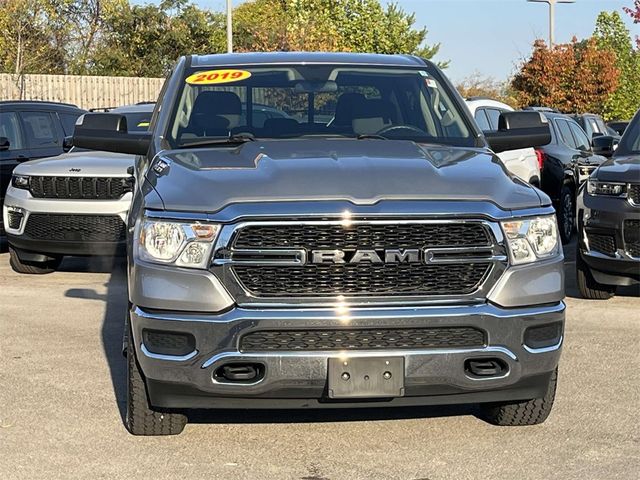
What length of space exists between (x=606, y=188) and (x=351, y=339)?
5.63 meters

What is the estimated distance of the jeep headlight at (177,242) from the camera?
524 centimetres

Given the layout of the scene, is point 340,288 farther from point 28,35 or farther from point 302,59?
point 28,35

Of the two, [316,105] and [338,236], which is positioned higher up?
[316,105]

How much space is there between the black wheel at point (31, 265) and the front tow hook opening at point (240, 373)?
7.76 m

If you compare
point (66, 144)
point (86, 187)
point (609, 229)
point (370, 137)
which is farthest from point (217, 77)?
point (66, 144)

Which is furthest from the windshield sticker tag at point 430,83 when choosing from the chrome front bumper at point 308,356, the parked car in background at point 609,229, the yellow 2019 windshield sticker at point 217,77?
the parked car in background at point 609,229

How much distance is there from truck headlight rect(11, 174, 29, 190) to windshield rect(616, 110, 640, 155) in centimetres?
567

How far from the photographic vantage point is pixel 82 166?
12.0m

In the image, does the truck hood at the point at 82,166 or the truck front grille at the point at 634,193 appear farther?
the truck hood at the point at 82,166

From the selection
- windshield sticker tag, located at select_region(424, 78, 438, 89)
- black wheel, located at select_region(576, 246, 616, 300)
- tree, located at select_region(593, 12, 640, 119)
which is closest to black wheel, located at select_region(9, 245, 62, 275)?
black wheel, located at select_region(576, 246, 616, 300)

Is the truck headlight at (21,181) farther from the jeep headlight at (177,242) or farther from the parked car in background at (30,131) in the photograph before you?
the jeep headlight at (177,242)

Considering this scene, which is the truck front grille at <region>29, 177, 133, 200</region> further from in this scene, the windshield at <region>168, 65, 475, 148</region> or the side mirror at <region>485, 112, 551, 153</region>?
the side mirror at <region>485, 112, 551, 153</region>

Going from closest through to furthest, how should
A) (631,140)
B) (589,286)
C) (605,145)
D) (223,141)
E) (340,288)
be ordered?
(340,288), (223,141), (589,286), (631,140), (605,145)

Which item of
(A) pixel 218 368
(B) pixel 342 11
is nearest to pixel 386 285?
(A) pixel 218 368
